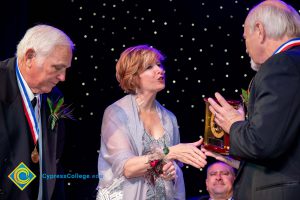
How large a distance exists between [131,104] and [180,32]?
1.46 metres

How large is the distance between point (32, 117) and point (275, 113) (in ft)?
4.17

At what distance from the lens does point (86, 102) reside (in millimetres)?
4871

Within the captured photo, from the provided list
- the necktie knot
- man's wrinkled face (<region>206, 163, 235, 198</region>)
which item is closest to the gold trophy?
the necktie knot

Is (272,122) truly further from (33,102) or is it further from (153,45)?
(153,45)

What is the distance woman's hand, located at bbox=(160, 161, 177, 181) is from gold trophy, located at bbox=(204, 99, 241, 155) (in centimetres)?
60

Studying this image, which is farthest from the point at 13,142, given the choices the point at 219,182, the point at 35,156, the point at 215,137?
the point at 219,182

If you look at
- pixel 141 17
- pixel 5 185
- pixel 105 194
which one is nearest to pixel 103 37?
pixel 141 17

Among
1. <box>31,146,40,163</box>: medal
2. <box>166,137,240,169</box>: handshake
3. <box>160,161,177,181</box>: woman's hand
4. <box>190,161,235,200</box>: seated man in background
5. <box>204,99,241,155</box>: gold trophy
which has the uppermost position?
<box>204,99,241,155</box>: gold trophy

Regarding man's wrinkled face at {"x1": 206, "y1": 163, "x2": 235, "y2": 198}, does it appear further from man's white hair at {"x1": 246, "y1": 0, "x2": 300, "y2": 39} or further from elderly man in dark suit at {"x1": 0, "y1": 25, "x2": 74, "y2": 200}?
man's white hair at {"x1": 246, "y1": 0, "x2": 300, "y2": 39}

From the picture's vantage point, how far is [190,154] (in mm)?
3131

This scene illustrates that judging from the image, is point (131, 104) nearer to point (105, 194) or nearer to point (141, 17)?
point (105, 194)

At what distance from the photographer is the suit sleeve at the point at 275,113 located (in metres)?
2.26

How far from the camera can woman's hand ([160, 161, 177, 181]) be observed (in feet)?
11.0

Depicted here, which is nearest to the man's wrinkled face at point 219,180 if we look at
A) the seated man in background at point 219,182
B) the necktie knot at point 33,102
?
the seated man in background at point 219,182
